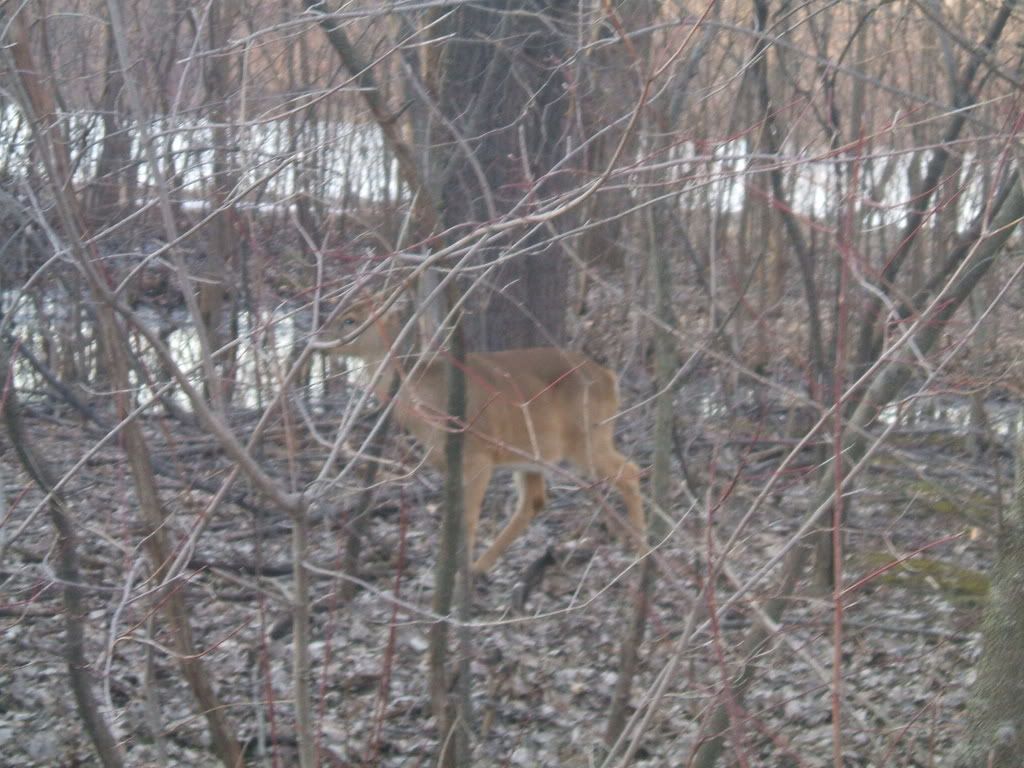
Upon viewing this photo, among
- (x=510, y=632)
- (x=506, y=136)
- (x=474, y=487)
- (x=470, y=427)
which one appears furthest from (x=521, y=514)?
(x=470, y=427)

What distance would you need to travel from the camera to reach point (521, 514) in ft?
27.1

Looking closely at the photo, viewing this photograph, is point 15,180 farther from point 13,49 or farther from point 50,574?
point 50,574

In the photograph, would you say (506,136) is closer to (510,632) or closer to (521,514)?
(521,514)

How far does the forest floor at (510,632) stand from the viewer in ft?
18.8

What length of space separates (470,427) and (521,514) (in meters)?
4.34

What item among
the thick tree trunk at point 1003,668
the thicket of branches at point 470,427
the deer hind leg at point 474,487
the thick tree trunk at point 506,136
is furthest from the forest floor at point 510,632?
the thick tree trunk at point 506,136

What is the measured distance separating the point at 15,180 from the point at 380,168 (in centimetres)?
573

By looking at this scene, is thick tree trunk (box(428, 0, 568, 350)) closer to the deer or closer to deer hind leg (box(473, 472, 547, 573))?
the deer

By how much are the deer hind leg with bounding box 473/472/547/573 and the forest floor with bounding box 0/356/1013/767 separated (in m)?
0.12

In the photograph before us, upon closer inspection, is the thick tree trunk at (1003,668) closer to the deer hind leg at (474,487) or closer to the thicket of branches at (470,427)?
the thicket of branches at (470,427)

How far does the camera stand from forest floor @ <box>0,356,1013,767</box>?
226 inches

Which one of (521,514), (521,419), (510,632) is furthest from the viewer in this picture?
(521,419)

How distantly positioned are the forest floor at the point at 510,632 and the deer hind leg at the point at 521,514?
12cm

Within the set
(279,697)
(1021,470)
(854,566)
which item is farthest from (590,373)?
(1021,470)
